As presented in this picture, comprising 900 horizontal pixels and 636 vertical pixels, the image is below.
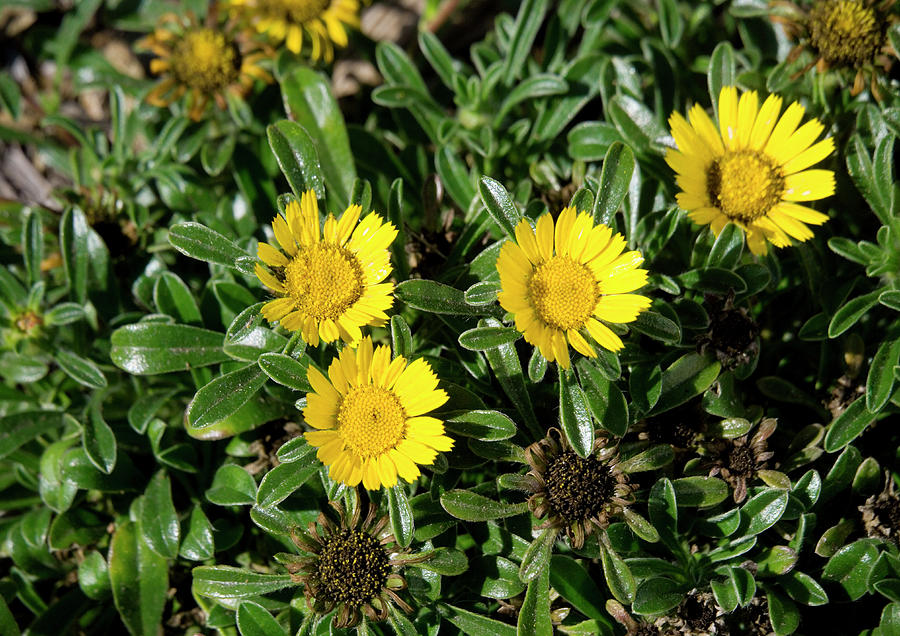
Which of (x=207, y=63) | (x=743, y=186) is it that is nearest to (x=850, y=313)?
(x=743, y=186)

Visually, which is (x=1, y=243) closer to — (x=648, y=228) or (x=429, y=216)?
(x=429, y=216)

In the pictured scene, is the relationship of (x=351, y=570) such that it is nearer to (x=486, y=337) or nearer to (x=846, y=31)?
(x=486, y=337)

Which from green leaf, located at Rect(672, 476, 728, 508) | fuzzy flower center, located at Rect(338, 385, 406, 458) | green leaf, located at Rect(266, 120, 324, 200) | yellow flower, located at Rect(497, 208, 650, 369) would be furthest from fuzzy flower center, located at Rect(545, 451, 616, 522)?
green leaf, located at Rect(266, 120, 324, 200)

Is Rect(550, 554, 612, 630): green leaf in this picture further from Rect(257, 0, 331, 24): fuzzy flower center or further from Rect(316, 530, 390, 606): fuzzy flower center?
Rect(257, 0, 331, 24): fuzzy flower center

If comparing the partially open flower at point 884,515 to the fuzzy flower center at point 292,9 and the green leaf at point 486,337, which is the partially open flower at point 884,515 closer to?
the green leaf at point 486,337

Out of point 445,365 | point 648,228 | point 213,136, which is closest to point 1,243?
point 213,136
